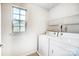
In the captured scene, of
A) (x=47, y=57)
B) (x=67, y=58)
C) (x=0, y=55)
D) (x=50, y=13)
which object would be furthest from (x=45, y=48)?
(x=0, y=55)

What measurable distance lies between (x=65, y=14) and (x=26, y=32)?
1.62ft

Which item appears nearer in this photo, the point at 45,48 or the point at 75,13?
the point at 75,13

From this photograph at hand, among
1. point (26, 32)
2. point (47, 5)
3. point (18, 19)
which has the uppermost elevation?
point (47, 5)

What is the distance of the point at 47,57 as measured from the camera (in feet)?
4.29

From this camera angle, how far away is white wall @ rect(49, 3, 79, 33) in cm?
122

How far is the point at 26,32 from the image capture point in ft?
4.24

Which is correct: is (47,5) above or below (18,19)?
above

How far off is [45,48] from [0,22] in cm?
61

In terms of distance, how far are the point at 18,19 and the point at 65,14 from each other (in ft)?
1.77

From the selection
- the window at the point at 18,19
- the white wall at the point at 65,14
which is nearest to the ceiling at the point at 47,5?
the white wall at the point at 65,14

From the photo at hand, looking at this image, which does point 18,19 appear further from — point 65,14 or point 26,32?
point 65,14

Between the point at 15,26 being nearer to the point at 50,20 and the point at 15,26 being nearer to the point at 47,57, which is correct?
the point at 50,20

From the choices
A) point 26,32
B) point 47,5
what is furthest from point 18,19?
point 47,5

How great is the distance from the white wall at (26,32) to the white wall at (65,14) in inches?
3.7
